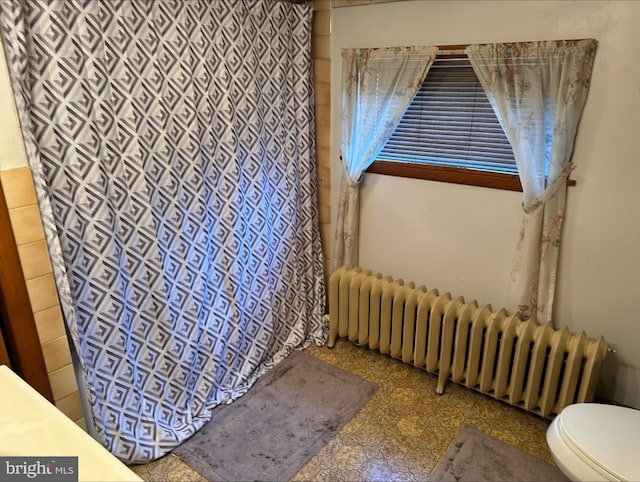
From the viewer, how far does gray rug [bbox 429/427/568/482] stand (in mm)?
1907

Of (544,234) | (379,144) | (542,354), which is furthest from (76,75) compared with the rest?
(542,354)

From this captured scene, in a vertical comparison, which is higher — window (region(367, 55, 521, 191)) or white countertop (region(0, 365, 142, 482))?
window (region(367, 55, 521, 191))

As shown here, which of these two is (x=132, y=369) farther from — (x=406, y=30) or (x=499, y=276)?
(x=406, y=30)

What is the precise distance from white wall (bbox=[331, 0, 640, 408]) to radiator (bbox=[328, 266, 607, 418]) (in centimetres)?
16

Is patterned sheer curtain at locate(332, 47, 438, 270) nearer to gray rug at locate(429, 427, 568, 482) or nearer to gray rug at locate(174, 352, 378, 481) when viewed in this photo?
gray rug at locate(174, 352, 378, 481)

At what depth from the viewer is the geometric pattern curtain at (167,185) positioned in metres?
1.59

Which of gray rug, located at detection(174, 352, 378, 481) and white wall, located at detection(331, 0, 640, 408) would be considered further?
gray rug, located at detection(174, 352, 378, 481)

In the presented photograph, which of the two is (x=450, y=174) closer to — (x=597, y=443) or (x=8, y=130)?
(x=597, y=443)

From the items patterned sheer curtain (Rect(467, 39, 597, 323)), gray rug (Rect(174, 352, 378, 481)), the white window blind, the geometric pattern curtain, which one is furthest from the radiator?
the white window blind

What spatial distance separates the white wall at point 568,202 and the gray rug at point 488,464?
55cm

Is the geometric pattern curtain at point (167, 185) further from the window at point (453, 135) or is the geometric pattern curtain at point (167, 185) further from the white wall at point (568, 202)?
the window at point (453, 135)

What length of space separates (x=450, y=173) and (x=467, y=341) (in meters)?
0.88

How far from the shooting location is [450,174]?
7.61 ft

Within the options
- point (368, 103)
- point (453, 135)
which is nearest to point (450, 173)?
point (453, 135)
